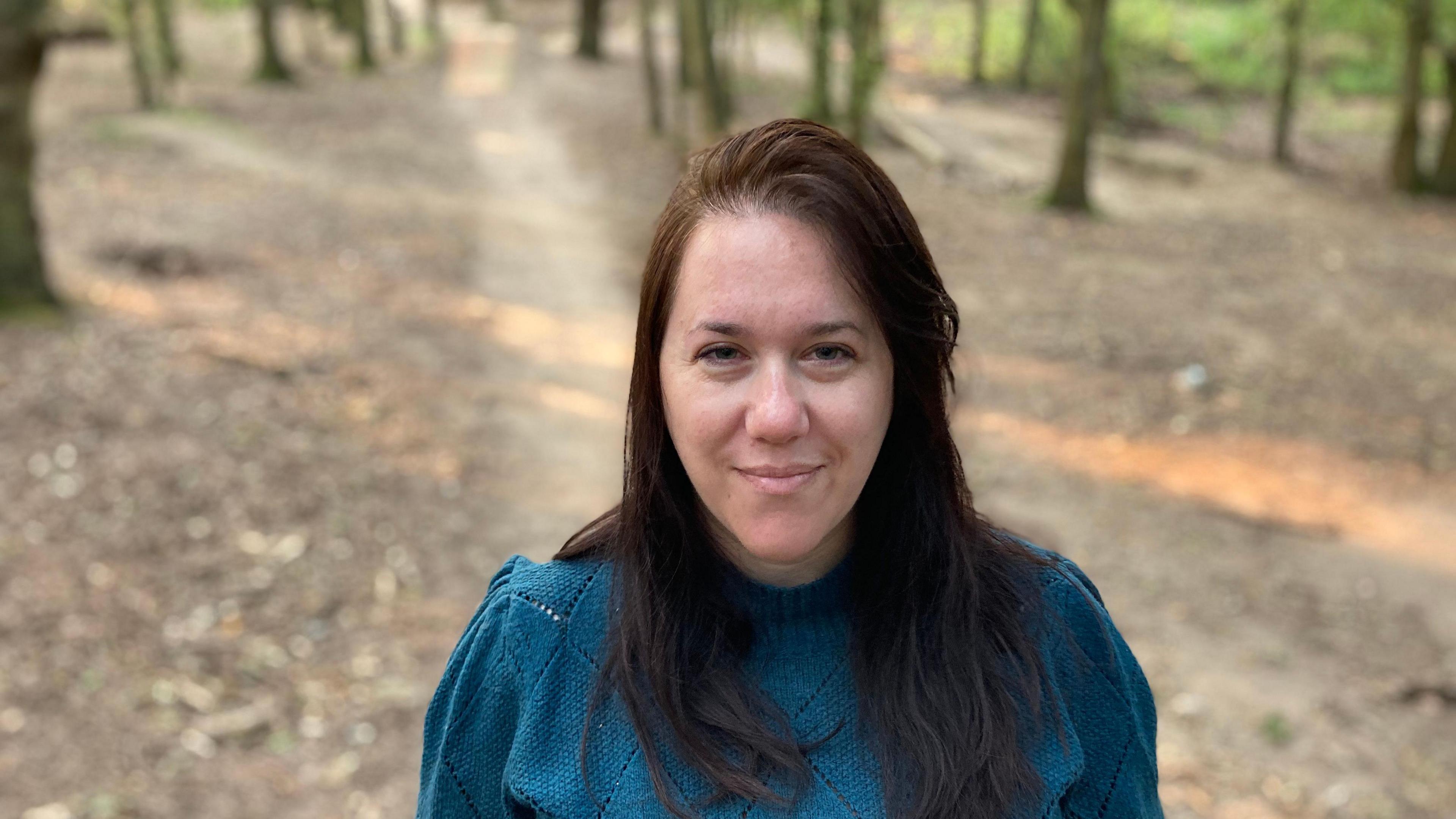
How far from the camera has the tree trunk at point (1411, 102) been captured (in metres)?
17.2

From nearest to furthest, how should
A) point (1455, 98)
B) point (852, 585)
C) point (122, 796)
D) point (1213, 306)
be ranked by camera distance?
1. point (852, 585)
2. point (122, 796)
3. point (1213, 306)
4. point (1455, 98)

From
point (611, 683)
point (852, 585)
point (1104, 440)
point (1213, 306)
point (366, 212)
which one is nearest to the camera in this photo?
point (611, 683)

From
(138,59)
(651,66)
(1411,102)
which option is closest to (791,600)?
(651,66)

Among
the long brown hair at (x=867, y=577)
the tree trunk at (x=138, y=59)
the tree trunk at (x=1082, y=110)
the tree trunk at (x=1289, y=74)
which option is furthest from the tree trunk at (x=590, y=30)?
the long brown hair at (x=867, y=577)

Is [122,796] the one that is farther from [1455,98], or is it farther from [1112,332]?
[1455,98]

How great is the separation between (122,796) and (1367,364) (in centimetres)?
1043

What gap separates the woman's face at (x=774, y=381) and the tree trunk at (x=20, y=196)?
908 cm

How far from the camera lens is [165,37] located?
71.8 ft

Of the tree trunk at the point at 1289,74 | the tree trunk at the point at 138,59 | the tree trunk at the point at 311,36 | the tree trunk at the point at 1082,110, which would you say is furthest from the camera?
the tree trunk at the point at 311,36

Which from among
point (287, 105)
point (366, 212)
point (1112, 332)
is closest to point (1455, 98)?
point (1112, 332)

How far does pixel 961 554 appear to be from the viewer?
6.74ft

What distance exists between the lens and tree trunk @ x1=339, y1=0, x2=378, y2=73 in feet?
85.1

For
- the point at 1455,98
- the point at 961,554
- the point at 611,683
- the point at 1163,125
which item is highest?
the point at 961,554

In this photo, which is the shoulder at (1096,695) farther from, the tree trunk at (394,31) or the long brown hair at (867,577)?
the tree trunk at (394,31)
